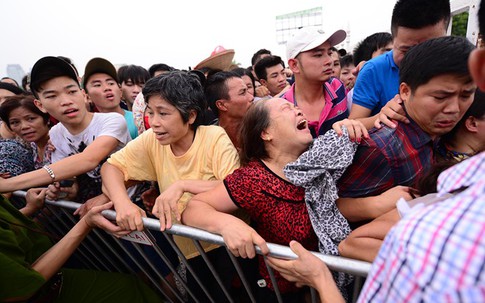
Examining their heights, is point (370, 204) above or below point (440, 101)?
below

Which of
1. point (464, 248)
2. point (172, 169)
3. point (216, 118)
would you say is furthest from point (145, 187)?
point (464, 248)

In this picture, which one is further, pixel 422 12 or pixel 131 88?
pixel 131 88

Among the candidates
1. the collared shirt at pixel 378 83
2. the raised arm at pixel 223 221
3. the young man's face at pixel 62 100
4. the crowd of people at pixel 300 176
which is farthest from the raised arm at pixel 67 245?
the collared shirt at pixel 378 83

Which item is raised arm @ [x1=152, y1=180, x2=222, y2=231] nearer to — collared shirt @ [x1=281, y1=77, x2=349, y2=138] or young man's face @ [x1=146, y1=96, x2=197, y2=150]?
young man's face @ [x1=146, y1=96, x2=197, y2=150]

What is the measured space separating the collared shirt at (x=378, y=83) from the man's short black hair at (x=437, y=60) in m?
0.81

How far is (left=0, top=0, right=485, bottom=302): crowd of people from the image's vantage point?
Result: 0.56m

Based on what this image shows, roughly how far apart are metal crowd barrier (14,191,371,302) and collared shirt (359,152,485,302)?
528mm

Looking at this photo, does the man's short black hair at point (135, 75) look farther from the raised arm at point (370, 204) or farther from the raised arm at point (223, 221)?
the raised arm at point (370, 204)

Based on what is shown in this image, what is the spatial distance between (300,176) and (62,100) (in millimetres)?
1877

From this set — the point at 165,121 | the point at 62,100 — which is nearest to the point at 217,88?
the point at 165,121

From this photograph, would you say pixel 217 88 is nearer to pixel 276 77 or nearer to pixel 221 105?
pixel 221 105

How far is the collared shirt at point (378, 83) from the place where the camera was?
2153mm

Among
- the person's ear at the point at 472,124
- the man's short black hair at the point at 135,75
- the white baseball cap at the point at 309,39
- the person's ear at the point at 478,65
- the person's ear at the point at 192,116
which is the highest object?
the white baseball cap at the point at 309,39

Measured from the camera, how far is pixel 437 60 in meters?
1.25
